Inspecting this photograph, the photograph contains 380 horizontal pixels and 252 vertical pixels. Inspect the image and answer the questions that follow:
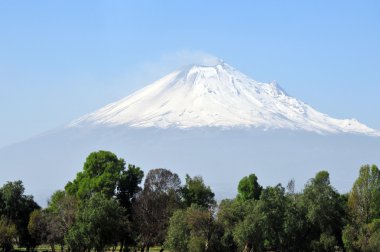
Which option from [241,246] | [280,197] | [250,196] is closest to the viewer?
[241,246]

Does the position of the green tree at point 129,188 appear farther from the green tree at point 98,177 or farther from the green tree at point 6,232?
the green tree at point 6,232

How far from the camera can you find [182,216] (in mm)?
75375

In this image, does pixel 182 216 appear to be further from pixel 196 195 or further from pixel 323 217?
pixel 323 217

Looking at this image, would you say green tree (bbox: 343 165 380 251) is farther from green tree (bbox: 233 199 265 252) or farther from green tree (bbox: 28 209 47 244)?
green tree (bbox: 28 209 47 244)

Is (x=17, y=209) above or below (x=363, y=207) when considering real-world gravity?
above

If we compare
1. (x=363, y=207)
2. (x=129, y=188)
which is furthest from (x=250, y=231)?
(x=129, y=188)

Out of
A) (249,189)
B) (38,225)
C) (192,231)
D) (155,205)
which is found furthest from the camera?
(249,189)

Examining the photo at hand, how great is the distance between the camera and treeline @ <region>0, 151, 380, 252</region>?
75.1 metres

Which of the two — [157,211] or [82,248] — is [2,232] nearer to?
[82,248]

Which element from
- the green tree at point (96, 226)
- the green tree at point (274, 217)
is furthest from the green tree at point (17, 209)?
the green tree at point (274, 217)

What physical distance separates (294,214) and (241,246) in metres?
6.82

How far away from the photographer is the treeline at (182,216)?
246 ft

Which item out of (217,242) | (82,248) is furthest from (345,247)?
(82,248)

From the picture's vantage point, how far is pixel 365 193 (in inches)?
3081
